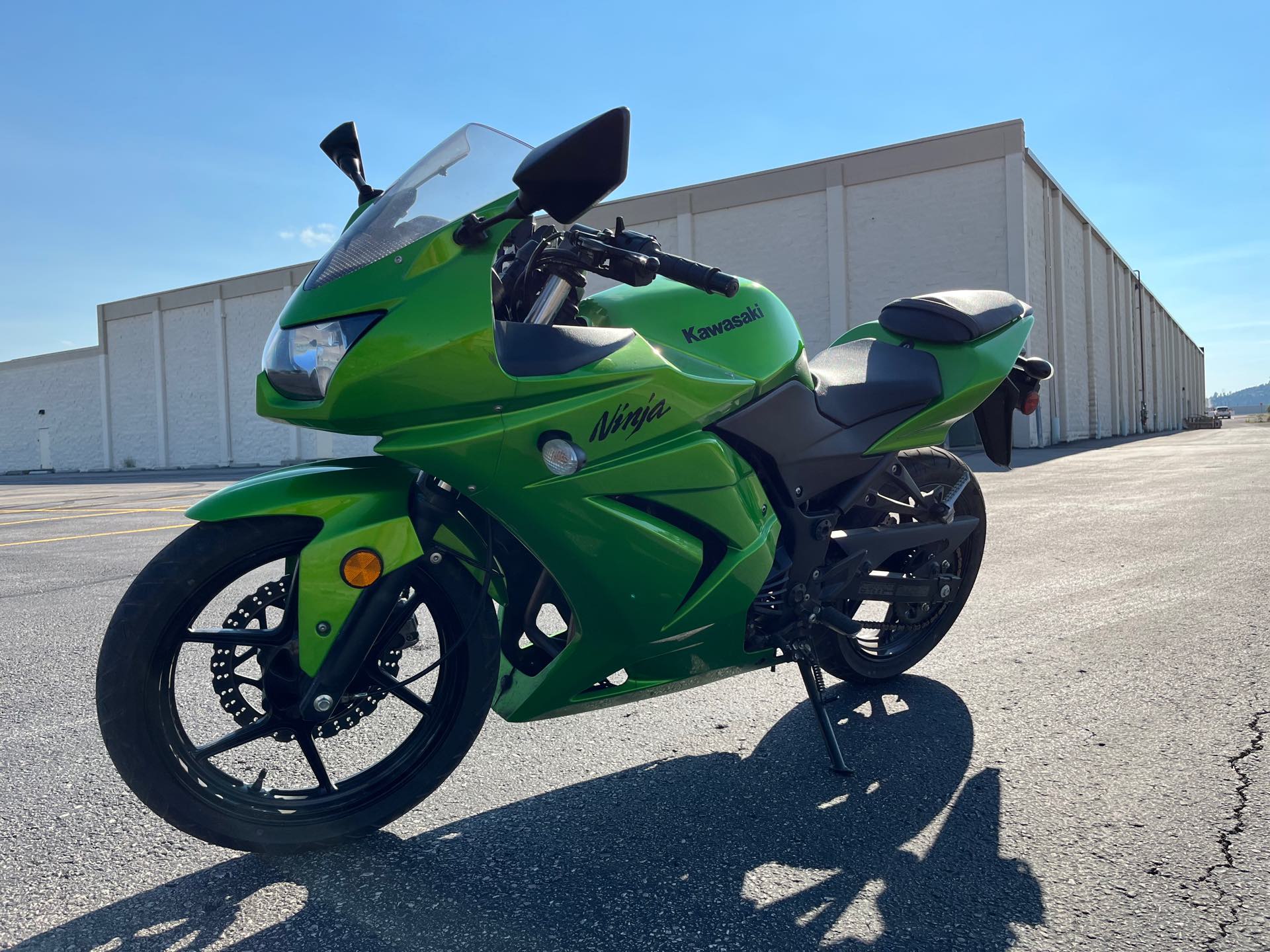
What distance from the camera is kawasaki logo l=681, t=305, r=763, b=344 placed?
2365 millimetres

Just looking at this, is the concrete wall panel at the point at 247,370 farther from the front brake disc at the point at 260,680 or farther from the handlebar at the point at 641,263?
the handlebar at the point at 641,263

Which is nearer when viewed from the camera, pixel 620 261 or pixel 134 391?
pixel 620 261

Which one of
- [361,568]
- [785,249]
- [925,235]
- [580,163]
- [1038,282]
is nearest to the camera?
[580,163]

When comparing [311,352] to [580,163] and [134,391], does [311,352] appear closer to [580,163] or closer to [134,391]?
[580,163]

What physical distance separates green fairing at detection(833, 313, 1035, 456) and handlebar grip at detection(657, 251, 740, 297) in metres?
0.86

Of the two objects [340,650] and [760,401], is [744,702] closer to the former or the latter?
[760,401]

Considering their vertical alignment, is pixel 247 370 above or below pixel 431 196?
above

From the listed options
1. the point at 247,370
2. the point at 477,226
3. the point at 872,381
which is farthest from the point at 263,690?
the point at 247,370

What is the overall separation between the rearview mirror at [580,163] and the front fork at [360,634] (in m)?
0.69

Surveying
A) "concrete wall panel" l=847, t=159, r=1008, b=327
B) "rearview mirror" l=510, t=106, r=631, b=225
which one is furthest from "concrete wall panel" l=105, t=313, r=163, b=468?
"rearview mirror" l=510, t=106, r=631, b=225

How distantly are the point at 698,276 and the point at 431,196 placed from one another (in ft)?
2.20

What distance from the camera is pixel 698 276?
225 centimetres

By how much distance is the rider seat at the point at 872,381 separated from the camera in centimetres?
273

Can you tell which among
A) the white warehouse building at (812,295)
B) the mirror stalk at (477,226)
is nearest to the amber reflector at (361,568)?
Answer: the mirror stalk at (477,226)
